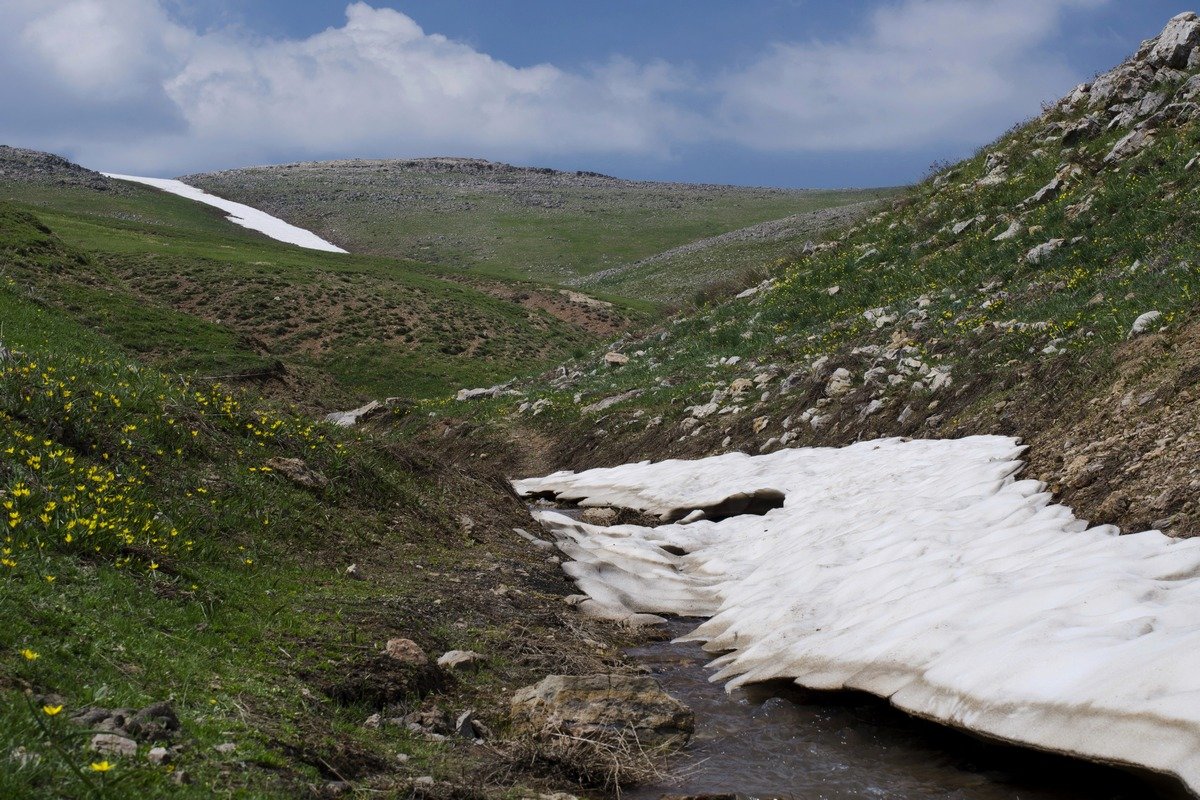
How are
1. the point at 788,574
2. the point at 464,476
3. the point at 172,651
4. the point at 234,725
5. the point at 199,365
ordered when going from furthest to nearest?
the point at 199,365 → the point at 464,476 → the point at 788,574 → the point at 172,651 → the point at 234,725

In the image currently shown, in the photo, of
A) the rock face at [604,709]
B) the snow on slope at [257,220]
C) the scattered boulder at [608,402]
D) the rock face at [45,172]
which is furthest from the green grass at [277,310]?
the rock face at [45,172]

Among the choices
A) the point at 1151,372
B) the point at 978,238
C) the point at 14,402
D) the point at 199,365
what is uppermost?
the point at 978,238

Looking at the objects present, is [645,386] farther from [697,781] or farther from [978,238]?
[697,781]

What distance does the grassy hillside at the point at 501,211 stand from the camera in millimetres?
90500

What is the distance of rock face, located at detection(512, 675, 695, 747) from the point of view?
630cm

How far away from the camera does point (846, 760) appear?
6.16 m

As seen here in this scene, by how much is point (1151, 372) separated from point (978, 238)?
11.8 m

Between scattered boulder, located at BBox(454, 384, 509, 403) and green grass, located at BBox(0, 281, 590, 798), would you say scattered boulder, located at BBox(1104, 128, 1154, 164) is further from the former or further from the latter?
scattered boulder, located at BBox(454, 384, 509, 403)

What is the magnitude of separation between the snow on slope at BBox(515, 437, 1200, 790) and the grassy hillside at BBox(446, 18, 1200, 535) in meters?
0.78

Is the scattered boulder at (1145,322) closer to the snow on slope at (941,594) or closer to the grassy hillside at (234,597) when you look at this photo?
the snow on slope at (941,594)

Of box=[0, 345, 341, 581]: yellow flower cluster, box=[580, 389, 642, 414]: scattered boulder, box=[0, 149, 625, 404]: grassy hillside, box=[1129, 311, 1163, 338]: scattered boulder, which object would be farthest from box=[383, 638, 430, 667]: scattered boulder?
box=[0, 149, 625, 404]: grassy hillside

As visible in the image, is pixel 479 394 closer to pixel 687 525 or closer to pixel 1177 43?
pixel 687 525

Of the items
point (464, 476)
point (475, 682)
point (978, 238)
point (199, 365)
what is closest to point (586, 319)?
point (199, 365)

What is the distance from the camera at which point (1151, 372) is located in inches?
400
